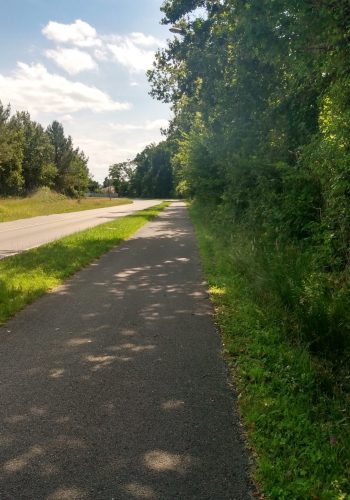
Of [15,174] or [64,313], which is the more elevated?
[15,174]

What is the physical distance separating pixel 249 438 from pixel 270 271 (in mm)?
4019

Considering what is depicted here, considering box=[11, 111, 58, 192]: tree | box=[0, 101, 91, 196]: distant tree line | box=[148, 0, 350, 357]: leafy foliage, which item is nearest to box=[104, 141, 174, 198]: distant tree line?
box=[0, 101, 91, 196]: distant tree line

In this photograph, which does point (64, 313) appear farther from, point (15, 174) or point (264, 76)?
point (15, 174)

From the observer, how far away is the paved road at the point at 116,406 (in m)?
2.78

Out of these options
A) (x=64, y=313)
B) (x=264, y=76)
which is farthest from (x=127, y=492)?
(x=264, y=76)

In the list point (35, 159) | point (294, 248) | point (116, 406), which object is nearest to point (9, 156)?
point (35, 159)

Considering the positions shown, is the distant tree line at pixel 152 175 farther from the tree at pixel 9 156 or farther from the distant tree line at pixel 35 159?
the tree at pixel 9 156

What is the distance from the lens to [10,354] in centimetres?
492

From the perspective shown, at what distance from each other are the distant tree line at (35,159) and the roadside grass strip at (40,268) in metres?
43.2

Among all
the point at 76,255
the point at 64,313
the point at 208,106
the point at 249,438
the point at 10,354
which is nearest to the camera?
the point at 249,438

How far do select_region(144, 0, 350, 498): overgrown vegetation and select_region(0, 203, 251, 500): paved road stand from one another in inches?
12.9

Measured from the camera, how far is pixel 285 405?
367cm

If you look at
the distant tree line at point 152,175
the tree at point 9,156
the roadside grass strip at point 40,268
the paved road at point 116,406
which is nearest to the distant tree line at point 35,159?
the tree at point 9,156

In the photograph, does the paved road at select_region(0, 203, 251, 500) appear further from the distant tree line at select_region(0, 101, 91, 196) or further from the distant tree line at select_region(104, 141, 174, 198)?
the distant tree line at select_region(104, 141, 174, 198)
